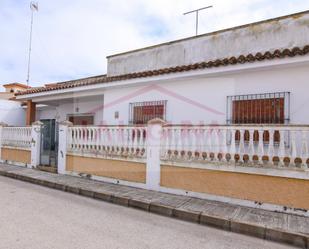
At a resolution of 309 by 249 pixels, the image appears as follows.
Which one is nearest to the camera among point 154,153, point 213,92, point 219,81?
point 154,153

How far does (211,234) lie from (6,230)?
3.35 metres

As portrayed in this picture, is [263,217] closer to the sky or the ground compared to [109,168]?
closer to the ground

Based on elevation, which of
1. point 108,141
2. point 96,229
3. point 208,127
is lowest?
point 96,229

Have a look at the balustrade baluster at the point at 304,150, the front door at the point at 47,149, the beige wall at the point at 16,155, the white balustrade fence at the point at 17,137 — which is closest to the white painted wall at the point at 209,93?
the balustrade baluster at the point at 304,150

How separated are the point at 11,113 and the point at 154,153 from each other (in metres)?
13.2

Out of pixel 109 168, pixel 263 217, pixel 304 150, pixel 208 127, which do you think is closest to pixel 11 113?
pixel 109 168

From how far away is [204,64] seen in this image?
22.5ft

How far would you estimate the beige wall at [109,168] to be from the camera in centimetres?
666

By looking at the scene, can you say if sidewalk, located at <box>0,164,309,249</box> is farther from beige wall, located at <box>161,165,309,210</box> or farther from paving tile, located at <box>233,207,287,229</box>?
beige wall, located at <box>161,165,309,210</box>

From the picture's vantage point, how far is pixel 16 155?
1055 cm

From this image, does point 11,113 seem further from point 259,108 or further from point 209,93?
point 259,108

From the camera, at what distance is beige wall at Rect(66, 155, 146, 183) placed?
6660 mm

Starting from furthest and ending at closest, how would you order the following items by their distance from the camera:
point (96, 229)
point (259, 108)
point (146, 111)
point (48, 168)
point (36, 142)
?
point (36, 142)
point (48, 168)
point (146, 111)
point (259, 108)
point (96, 229)

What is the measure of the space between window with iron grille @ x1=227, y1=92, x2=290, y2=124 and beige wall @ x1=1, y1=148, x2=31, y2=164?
8.09m
